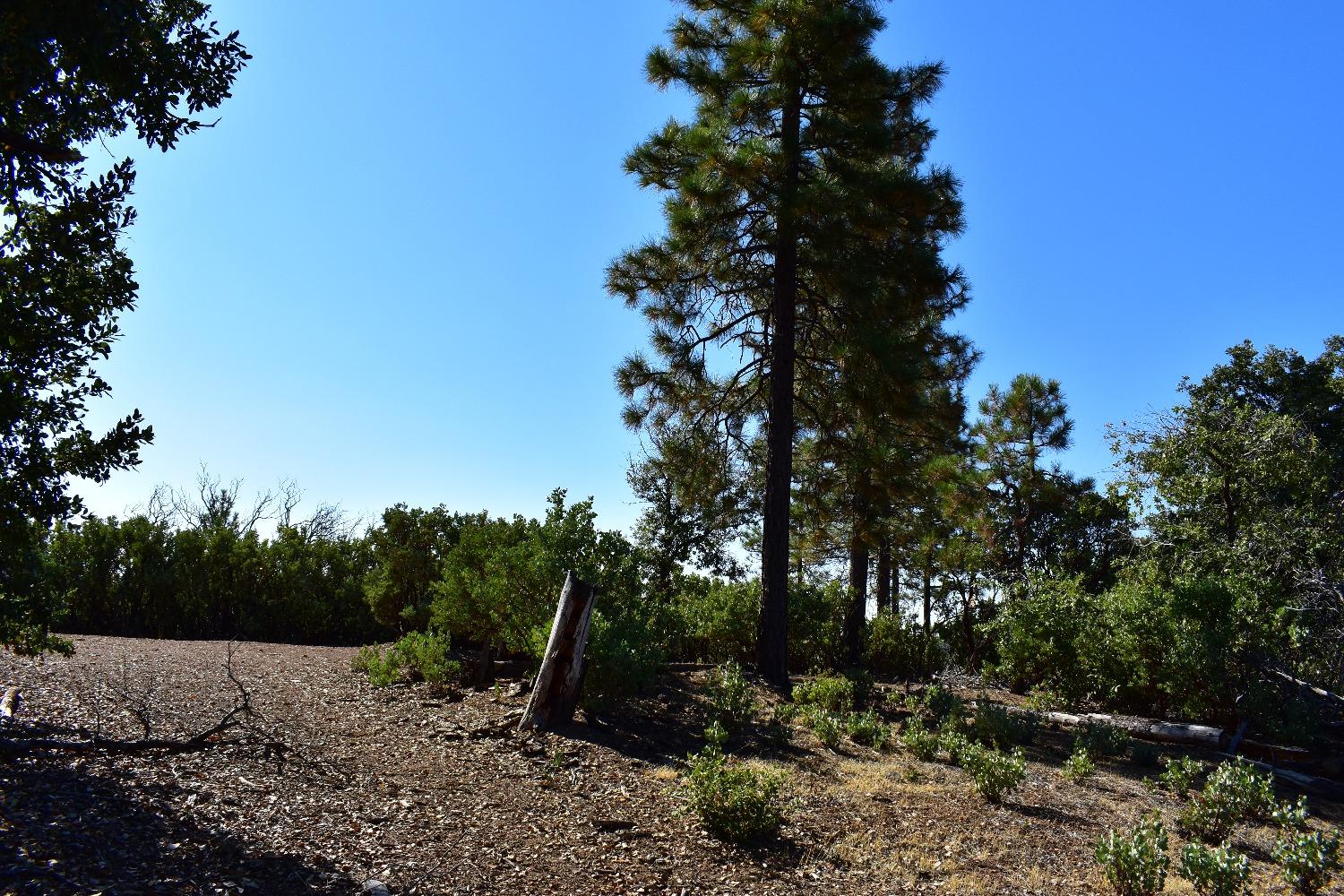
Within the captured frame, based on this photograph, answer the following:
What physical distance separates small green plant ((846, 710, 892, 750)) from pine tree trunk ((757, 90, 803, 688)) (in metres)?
1.96

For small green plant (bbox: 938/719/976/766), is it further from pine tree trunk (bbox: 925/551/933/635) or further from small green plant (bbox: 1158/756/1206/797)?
pine tree trunk (bbox: 925/551/933/635)

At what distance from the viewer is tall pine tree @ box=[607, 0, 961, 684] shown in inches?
386

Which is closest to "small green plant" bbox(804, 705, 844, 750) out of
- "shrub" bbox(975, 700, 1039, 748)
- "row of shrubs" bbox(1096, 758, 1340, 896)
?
"shrub" bbox(975, 700, 1039, 748)

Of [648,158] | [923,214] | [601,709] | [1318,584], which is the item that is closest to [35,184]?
[601,709]

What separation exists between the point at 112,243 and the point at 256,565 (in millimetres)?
10554

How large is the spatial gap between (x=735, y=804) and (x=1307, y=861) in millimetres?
3423

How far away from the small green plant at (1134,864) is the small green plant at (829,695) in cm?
453

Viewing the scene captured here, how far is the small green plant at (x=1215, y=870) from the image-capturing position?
434 cm

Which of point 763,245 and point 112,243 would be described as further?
point 763,245

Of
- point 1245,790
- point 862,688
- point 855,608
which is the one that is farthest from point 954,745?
point 855,608

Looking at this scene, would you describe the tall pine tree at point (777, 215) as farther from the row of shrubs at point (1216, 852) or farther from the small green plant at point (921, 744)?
the row of shrubs at point (1216, 852)

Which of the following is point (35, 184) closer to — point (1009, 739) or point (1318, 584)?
point (1009, 739)

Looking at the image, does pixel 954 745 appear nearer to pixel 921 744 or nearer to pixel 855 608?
pixel 921 744

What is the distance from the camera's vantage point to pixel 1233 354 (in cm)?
2084
